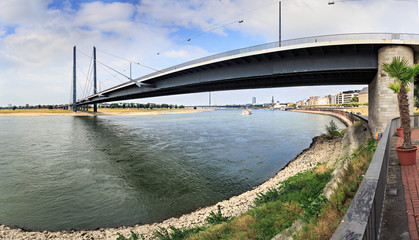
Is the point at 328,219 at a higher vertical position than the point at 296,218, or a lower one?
higher

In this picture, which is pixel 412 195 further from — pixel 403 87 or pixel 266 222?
pixel 403 87

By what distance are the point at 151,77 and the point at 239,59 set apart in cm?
1516

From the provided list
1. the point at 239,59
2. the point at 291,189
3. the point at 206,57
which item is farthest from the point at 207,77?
the point at 291,189

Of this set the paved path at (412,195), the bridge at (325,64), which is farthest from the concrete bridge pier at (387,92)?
the paved path at (412,195)

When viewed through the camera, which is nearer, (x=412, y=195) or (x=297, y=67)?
(x=412, y=195)

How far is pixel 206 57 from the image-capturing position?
24.7m

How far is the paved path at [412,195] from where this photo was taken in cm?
344

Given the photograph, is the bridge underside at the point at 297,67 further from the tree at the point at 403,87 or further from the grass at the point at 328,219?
the grass at the point at 328,219

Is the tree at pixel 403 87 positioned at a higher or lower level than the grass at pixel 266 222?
higher

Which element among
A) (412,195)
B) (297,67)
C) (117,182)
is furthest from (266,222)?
(297,67)

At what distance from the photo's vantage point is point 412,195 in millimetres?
4566

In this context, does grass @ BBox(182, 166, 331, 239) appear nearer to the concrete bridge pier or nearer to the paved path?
the paved path

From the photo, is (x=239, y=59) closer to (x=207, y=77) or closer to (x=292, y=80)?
(x=207, y=77)

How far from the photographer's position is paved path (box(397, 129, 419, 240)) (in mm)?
3436
